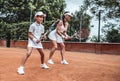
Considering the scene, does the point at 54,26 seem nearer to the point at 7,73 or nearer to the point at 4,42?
the point at 7,73

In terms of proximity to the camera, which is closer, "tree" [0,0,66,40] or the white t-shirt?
the white t-shirt

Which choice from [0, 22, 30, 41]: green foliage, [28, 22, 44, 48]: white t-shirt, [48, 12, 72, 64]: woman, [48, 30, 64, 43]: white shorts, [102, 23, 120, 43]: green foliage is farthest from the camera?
[0, 22, 30, 41]: green foliage

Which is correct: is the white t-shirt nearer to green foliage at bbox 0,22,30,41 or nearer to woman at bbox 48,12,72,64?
woman at bbox 48,12,72,64

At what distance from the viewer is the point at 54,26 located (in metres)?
11.8

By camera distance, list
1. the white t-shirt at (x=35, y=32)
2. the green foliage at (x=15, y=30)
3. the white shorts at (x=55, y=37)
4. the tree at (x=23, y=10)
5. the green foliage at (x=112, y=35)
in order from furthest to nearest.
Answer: the tree at (x=23, y=10)
the green foliage at (x=15, y=30)
the green foliage at (x=112, y=35)
the white shorts at (x=55, y=37)
the white t-shirt at (x=35, y=32)

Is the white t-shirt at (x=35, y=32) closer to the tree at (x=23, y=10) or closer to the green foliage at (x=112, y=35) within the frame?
the green foliage at (x=112, y=35)

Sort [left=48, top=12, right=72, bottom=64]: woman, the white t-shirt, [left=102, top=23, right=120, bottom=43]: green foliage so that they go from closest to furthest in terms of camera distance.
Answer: the white t-shirt → [left=48, top=12, right=72, bottom=64]: woman → [left=102, top=23, right=120, bottom=43]: green foliage

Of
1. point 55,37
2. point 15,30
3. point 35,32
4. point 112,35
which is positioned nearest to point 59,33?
point 55,37

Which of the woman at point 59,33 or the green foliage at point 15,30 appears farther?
the green foliage at point 15,30

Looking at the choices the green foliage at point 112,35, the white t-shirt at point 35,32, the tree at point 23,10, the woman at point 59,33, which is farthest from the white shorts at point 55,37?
the tree at point 23,10

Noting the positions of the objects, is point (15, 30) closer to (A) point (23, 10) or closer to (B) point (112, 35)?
(A) point (23, 10)

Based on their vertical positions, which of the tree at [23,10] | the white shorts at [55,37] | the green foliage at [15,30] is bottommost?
the green foliage at [15,30]

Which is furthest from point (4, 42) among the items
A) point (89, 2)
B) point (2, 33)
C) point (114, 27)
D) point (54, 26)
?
point (54, 26)

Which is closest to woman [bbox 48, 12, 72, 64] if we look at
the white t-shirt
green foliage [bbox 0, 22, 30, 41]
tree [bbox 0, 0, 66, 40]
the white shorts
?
the white shorts
